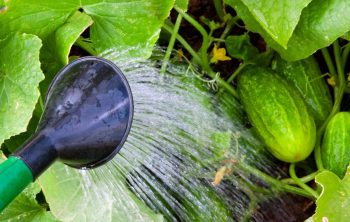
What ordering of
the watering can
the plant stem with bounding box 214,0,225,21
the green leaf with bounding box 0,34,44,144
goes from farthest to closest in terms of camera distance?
the plant stem with bounding box 214,0,225,21, the green leaf with bounding box 0,34,44,144, the watering can

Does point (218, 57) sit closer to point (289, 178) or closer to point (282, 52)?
point (282, 52)

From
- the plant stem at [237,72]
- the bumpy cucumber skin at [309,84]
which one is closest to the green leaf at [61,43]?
the plant stem at [237,72]

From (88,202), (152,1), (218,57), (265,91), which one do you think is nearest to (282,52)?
(265,91)

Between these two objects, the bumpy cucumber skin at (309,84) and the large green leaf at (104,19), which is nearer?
the large green leaf at (104,19)

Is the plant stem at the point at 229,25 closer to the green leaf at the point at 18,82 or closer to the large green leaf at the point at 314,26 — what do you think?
the large green leaf at the point at 314,26

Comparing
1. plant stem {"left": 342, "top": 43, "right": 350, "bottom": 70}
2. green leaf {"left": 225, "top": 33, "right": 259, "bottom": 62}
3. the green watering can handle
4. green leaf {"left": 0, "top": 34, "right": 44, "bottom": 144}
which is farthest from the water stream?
the green watering can handle

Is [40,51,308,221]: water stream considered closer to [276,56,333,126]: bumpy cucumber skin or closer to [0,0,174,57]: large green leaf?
[0,0,174,57]: large green leaf

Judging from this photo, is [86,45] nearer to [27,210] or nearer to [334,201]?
[27,210]
